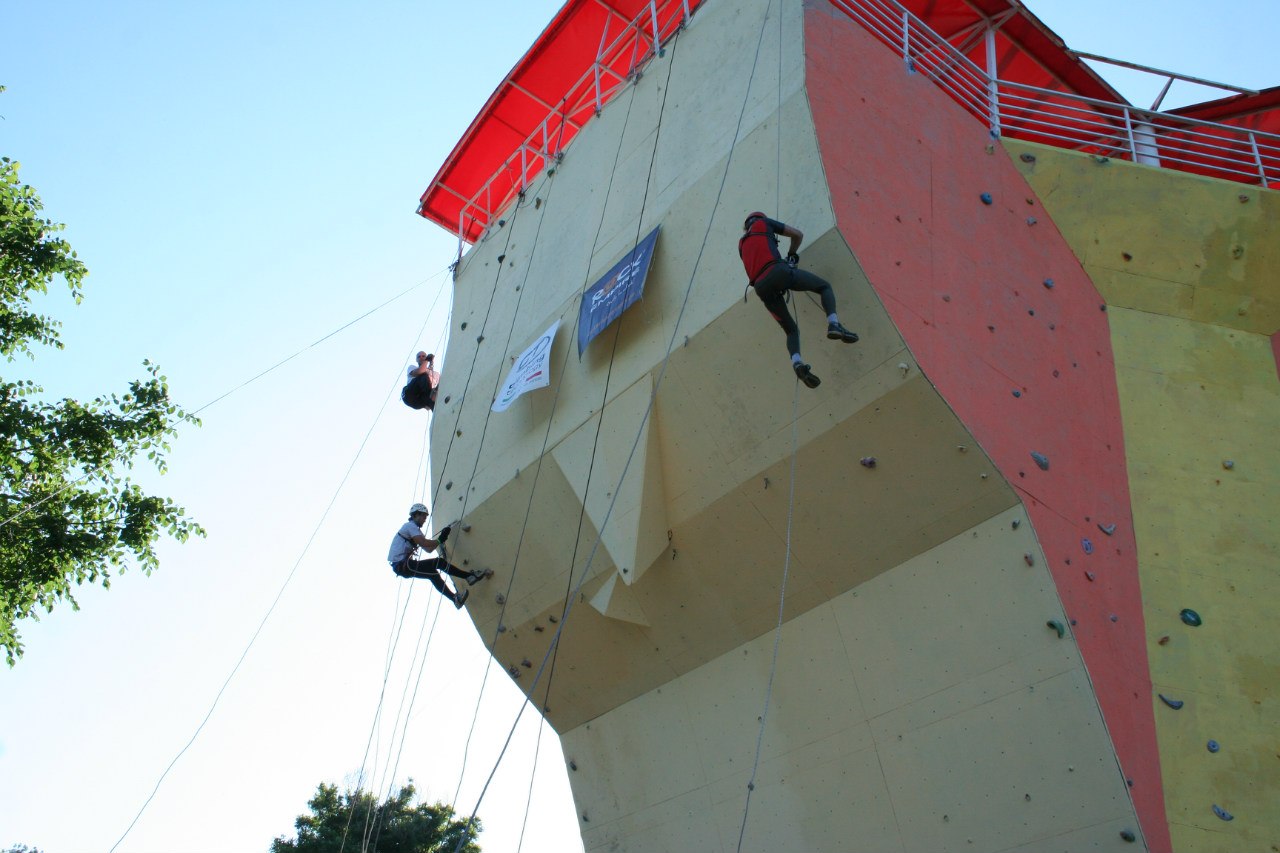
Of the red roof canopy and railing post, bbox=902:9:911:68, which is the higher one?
the red roof canopy

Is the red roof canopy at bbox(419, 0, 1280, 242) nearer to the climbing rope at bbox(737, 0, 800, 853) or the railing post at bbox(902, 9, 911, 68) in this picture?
the railing post at bbox(902, 9, 911, 68)

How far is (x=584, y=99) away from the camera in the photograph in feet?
39.5

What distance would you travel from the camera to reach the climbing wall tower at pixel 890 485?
6660 mm

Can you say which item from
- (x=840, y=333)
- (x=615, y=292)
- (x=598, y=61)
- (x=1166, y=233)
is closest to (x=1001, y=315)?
(x=840, y=333)

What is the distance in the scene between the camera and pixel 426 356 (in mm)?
12492

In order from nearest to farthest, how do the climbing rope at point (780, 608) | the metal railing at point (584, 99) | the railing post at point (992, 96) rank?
the climbing rope at point (780, 608) < the railing post at point (992, 96) < the metal railing at point (584, 99)

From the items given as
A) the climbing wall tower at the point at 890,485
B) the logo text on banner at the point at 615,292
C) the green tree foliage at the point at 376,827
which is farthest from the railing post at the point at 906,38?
the green tree foliage at the point at 376,827

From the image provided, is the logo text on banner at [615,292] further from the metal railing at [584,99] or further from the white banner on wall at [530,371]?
the metal railing at [584,99]

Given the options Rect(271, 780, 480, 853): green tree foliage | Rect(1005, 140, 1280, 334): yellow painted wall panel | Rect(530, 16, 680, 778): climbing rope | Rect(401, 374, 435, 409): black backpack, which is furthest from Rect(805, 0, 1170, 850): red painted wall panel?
Rect(271, 780, 480, 853): green tree foliage

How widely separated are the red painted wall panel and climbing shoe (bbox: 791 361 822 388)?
68 centimetres

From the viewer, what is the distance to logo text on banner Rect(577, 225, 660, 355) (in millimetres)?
8727

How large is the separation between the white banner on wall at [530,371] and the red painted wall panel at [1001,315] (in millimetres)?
3234

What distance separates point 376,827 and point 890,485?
11.5 metres

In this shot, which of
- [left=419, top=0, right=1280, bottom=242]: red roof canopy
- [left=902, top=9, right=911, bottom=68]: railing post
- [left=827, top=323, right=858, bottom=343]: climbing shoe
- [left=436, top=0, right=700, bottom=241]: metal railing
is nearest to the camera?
[left=827, top=323, right=858, bottom=343]: climbing shoe
